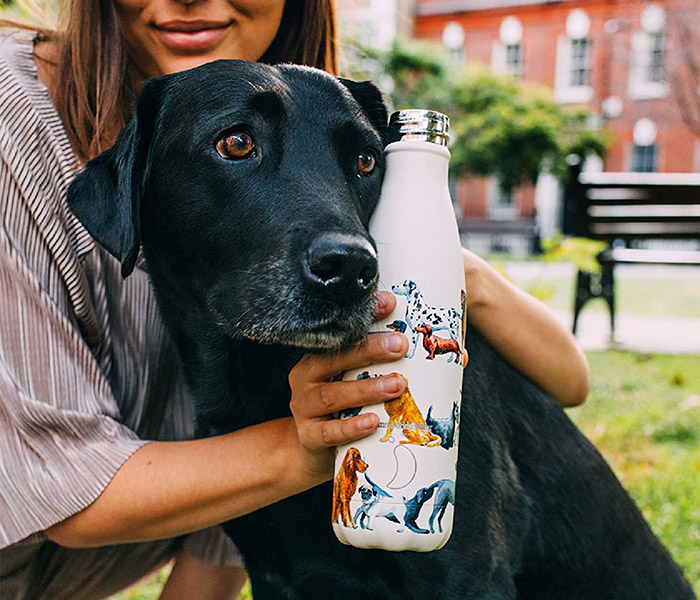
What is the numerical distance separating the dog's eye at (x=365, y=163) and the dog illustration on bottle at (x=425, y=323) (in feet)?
1.04

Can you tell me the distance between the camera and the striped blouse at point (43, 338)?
170 cm

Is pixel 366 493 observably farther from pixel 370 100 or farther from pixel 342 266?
pixel 370 100

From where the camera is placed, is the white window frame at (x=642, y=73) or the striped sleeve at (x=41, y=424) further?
the white window frame at (x=642, y=73)

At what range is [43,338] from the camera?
1731 mm

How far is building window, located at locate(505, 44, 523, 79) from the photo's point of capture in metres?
29.5

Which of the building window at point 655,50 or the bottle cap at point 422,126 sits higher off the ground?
the building window at point 655,50

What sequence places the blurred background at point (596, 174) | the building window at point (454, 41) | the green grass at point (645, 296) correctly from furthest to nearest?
1. the building window at point (454, 41)
2. the green grass at point (645, 296)
3. the blurred background at point (596, 174)

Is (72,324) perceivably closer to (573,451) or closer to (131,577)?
(131,577)

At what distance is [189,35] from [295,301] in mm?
905

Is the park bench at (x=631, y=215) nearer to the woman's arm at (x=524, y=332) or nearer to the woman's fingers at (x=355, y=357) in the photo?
the woman's arm at (x=524, y=332)

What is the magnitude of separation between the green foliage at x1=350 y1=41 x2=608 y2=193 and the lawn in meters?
16.1

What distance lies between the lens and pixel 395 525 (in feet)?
4.27

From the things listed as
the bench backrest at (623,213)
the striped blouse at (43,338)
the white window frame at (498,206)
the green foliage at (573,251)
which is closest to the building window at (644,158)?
the white window frame at (498,206)

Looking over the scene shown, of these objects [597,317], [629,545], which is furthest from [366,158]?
[597,317]
